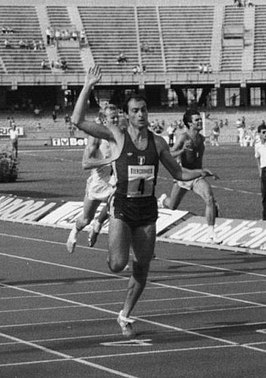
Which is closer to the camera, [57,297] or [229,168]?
[57,297]

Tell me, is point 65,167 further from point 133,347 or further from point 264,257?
point 133,347

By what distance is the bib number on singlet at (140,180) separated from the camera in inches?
408

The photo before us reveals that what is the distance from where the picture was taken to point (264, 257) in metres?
17.0

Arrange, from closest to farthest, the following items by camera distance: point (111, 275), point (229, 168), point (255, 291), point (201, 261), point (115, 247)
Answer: point (115, 247) < point (255, 291) < point (111, 275) < point (201, 261) < point (229, 168)

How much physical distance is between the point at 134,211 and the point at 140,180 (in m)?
0.27

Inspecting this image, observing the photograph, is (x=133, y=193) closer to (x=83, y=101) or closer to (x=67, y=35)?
(x=83, y=101)

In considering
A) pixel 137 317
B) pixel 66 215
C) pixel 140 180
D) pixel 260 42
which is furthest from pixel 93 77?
pixel 260 42

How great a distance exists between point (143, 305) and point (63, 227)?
9954 millimetres

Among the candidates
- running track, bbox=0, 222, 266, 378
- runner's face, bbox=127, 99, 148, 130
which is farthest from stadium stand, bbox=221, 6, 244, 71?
runner's face, bbox=127, 99, 148, 130

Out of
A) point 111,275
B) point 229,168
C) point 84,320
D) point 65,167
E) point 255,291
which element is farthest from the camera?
point 65,167

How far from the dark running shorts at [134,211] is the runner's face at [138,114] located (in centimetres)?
63

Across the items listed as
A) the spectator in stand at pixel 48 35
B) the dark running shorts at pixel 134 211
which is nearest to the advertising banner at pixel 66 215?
the dark running shorts at pixel 134 211

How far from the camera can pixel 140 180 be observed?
10.4 meters

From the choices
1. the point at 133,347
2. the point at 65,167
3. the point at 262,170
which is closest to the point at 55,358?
the point at 133,347
